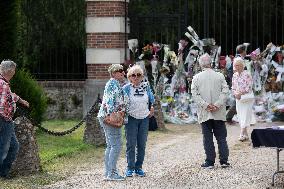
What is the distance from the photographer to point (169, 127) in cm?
1845

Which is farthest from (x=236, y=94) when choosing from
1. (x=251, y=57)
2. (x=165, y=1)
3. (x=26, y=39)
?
(x=26, y=39)

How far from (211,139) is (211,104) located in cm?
55

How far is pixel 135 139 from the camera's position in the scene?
1103cm

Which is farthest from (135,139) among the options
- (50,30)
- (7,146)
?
→ (50,30)

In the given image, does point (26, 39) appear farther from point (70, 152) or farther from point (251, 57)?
point (70, 152)

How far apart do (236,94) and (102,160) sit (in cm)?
337

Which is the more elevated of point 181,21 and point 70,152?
point 181,21

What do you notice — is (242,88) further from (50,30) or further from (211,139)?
(50,30)

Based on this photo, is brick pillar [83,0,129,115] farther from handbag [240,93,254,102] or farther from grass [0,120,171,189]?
handbag [240,93,254,102]

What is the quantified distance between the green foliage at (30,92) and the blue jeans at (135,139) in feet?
16.8

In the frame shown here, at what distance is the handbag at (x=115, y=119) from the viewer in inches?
420

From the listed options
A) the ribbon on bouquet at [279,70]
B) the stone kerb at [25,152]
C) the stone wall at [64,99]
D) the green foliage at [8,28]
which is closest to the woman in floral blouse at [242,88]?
the green foliage at [8,28]

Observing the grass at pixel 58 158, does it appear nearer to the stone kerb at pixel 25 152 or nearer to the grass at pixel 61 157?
the grass at pixel 61 157

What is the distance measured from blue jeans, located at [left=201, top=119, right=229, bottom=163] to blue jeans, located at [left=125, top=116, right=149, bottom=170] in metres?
1.13
